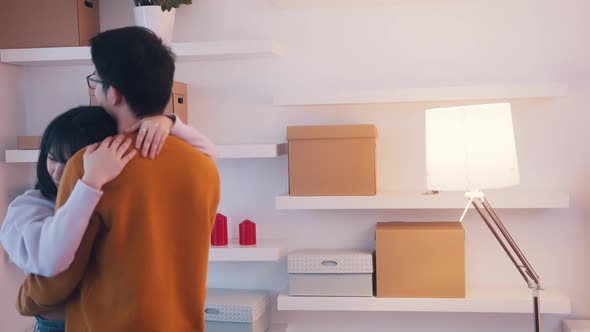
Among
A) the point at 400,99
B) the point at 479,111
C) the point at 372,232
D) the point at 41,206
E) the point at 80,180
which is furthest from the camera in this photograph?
the point at 372,232

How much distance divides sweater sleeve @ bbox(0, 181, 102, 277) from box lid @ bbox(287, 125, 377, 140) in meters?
1.26

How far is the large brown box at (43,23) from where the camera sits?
2629mm

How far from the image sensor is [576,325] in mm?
2488

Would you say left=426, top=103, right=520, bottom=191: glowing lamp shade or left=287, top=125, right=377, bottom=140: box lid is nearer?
left=426, top=103, right=520, bottom=191: glowing lamp shade

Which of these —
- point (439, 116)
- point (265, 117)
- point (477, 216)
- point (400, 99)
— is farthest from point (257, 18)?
point (477, 216)

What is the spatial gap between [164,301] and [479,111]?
1253mm

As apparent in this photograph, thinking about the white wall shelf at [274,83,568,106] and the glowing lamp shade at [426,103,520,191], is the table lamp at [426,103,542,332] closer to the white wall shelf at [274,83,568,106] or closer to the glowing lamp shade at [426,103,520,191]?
the glowing lamp shade at [426,103,520,191]

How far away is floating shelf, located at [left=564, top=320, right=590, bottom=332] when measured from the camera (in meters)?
2.43

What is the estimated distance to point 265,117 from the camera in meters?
2.74

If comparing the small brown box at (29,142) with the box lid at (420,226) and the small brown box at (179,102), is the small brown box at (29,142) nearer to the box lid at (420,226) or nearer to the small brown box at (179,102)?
the small brown box at (179,102)

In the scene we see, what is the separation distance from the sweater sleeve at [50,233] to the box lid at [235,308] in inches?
49.8

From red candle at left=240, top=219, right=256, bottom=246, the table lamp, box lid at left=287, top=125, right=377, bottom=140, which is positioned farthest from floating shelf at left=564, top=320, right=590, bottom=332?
red candle at left=240, top=219, right=256, bottom=246

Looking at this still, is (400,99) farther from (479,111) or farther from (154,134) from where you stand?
(154,134)

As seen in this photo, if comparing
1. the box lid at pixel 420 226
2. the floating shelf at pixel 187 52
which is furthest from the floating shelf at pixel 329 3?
the box lid at pixel 420 226
